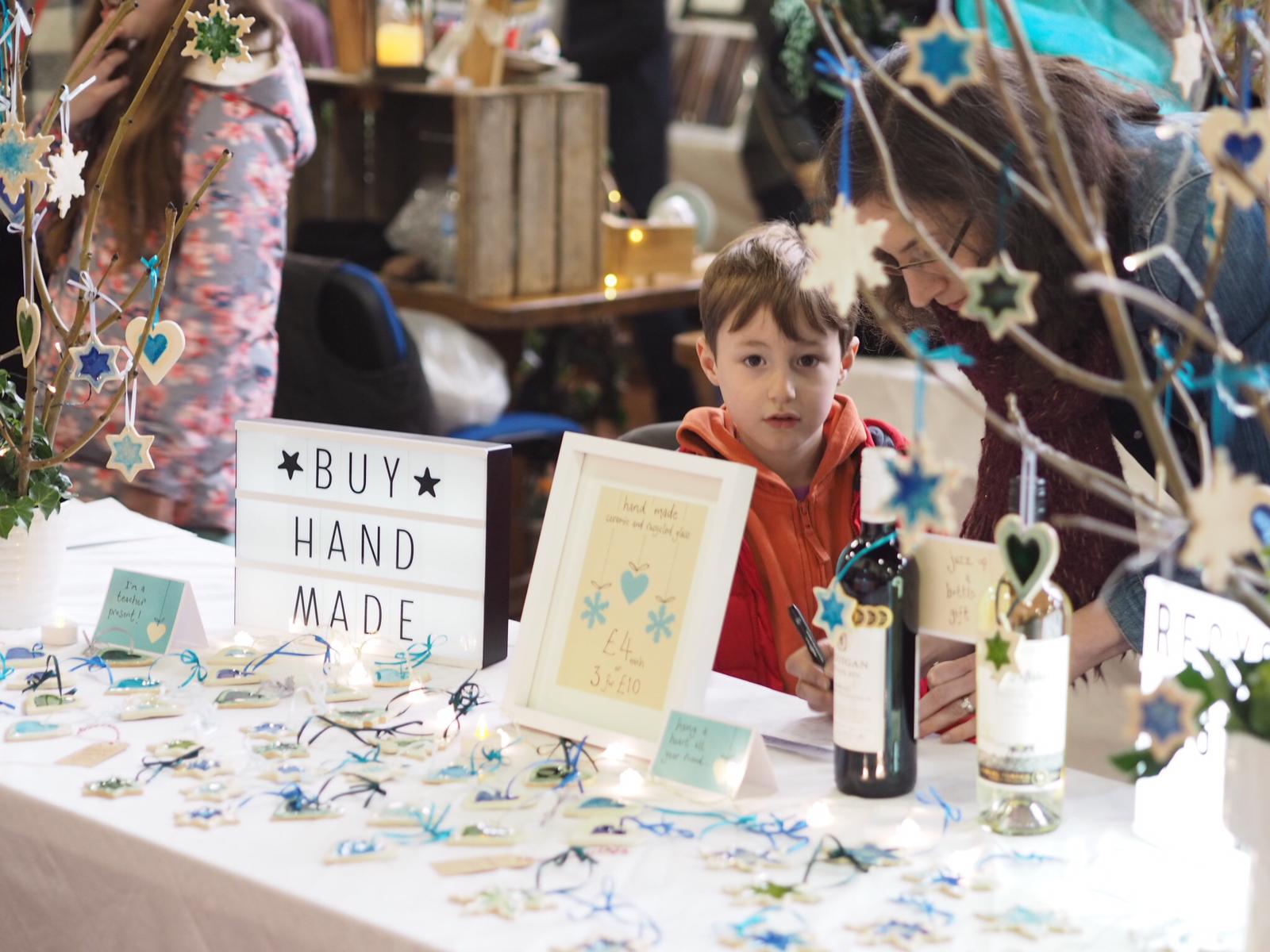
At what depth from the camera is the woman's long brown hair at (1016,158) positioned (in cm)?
144

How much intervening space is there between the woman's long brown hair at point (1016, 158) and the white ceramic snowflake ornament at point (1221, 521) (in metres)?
0.64

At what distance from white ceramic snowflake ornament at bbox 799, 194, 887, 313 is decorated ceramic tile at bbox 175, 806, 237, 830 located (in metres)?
0.59

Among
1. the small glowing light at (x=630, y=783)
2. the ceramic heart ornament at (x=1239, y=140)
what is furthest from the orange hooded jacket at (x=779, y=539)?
the ceramic heart ornament at (x=1239, y=140)

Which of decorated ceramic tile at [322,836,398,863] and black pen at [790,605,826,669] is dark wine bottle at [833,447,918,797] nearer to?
black pen at [790,605,826,669]

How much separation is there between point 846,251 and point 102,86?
153cm

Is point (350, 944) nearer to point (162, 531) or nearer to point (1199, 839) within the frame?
point (1199, 839)

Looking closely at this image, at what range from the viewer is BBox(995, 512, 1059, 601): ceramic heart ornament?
108 cm

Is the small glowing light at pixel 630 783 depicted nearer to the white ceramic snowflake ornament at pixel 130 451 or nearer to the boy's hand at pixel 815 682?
the boy's hand at pixel 815 682

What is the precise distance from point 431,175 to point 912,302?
2.58 meters

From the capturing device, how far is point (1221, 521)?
2.69 ft

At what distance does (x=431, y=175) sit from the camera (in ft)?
13.0

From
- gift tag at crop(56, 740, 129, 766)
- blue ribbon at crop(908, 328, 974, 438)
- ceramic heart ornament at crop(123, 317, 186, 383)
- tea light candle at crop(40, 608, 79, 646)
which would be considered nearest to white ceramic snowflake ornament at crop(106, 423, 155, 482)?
ceramic heart ornament at crop(123, 317, 186, 383)

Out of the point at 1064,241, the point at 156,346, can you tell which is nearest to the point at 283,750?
the point at 156,346

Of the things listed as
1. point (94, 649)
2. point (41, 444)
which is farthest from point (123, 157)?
point (94, 649)
